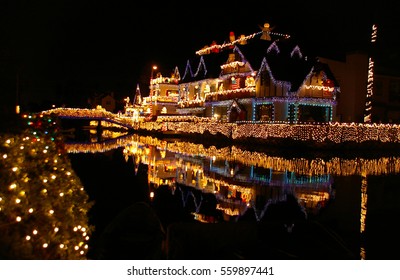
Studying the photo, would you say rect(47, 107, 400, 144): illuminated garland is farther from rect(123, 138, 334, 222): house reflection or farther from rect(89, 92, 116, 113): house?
rect(89, 92, 116, 113): house

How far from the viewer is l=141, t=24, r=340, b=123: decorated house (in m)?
33.4

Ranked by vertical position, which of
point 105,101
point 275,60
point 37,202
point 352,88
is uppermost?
point 275,60

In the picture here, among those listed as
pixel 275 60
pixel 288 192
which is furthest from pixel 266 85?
pixel 288 192

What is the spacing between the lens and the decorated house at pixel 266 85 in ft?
110

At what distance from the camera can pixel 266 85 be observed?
34.8 meters

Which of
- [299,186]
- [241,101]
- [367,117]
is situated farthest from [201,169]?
[241,101]

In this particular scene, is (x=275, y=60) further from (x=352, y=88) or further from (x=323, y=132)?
(x=323, y=132)

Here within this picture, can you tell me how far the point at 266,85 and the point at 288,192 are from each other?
81.2ft

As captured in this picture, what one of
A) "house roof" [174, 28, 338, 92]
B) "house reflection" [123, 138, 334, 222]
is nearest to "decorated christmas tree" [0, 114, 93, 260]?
"house reflection" [123, 138, 334, 222]

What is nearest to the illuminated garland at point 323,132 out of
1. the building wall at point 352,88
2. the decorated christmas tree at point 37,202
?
the building wall at point 352,88

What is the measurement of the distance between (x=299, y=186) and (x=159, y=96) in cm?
4755

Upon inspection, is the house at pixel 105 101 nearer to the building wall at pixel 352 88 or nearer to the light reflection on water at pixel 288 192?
the building wall at pixel 352 88

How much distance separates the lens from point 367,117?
92.8 ft

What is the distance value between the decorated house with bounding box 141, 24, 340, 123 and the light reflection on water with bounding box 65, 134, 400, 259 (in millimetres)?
13257
